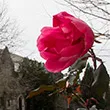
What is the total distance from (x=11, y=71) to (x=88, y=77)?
66.7 feet

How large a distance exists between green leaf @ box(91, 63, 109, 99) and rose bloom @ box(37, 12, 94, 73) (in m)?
0.07

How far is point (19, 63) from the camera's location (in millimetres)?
21391

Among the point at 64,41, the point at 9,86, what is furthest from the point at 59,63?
the point at 9,86

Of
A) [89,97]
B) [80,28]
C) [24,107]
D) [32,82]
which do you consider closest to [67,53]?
[80,28]

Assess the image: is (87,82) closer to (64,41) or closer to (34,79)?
(64,41)

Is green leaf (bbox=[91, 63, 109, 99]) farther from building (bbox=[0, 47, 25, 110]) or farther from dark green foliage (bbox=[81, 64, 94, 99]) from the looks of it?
building (bbox=[0, 47, 25, 110])

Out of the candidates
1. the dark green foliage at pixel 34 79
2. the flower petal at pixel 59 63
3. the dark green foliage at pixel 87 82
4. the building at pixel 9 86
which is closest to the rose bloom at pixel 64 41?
the flower petal at pixel 59 63

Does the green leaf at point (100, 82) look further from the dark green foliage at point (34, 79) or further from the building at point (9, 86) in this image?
the building at point (9, 86)

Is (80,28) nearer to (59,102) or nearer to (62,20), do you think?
(62,20)

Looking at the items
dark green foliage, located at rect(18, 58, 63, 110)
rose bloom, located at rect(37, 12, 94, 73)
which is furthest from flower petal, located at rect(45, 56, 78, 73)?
dark green foliage, located at rect(18, 58, 63, 110)

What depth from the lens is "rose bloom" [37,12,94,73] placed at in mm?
606

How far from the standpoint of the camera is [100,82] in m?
0.65

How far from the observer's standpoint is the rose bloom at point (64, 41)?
0.61m

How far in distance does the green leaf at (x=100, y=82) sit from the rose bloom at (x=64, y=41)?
67mm
